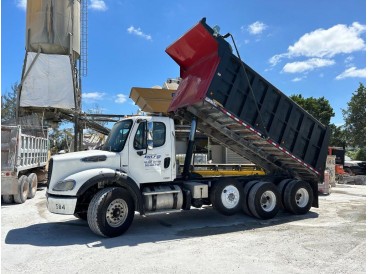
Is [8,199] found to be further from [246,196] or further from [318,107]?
[318,107]

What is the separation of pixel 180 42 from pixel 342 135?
127 ft

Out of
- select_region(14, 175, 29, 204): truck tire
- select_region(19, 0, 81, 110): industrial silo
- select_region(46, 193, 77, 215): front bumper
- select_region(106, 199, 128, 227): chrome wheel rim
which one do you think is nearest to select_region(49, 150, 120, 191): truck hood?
select_region(46, 193, 77, 215): front bumper

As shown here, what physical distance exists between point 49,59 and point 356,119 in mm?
32562

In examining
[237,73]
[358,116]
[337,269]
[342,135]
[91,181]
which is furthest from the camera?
[342,135]

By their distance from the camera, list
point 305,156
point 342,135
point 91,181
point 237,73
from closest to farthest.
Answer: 1. point 91,181
2. point 237,73
3. point 305,156
4. point 342,135

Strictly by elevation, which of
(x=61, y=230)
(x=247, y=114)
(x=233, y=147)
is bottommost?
(x=61, y=230)

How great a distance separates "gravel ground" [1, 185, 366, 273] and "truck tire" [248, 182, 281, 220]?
0.25 m

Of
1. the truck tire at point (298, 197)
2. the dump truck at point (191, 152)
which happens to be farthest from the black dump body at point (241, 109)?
the truck tire at point (298, 197)

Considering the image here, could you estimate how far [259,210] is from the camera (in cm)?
925

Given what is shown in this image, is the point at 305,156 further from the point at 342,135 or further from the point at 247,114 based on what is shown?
the point at 342,135

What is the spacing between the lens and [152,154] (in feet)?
27.2

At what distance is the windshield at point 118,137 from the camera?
8.13 m

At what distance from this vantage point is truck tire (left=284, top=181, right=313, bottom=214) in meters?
9.94

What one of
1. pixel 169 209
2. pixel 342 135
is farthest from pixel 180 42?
pixel 342 135
